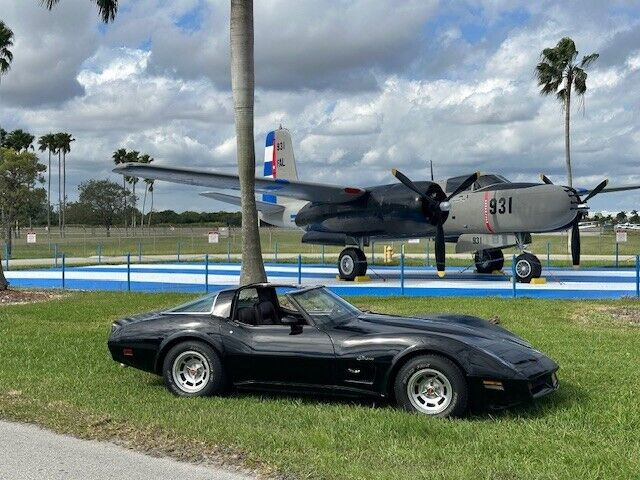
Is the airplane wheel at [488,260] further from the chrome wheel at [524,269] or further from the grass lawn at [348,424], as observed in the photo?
the grass lawn at [348,424]

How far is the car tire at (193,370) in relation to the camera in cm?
753

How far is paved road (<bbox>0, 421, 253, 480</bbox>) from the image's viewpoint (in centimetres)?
517

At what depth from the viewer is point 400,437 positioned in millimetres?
5949

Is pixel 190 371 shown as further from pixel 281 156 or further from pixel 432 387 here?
pixel 281 156

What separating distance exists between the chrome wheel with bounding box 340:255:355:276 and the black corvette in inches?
673

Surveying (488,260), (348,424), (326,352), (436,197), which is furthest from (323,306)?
(488,260)

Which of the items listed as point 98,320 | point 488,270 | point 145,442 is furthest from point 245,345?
point 488,270

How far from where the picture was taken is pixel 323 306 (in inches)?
305

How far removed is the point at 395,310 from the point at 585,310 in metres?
3.77

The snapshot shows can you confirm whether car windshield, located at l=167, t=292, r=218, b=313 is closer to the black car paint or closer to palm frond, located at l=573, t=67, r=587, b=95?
the black car paint

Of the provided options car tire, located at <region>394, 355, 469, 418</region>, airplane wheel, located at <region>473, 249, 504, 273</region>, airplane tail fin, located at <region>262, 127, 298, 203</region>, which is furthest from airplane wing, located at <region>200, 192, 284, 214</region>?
car tire, located at <region>394, 355, 469, 418</region>

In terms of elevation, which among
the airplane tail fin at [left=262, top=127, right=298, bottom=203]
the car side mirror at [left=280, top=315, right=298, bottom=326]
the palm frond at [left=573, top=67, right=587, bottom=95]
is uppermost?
the palm frond at [left=573, top=67, right=587, bottom=95]

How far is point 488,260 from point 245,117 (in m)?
16.5

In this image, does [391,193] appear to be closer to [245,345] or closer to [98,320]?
[98,320]
